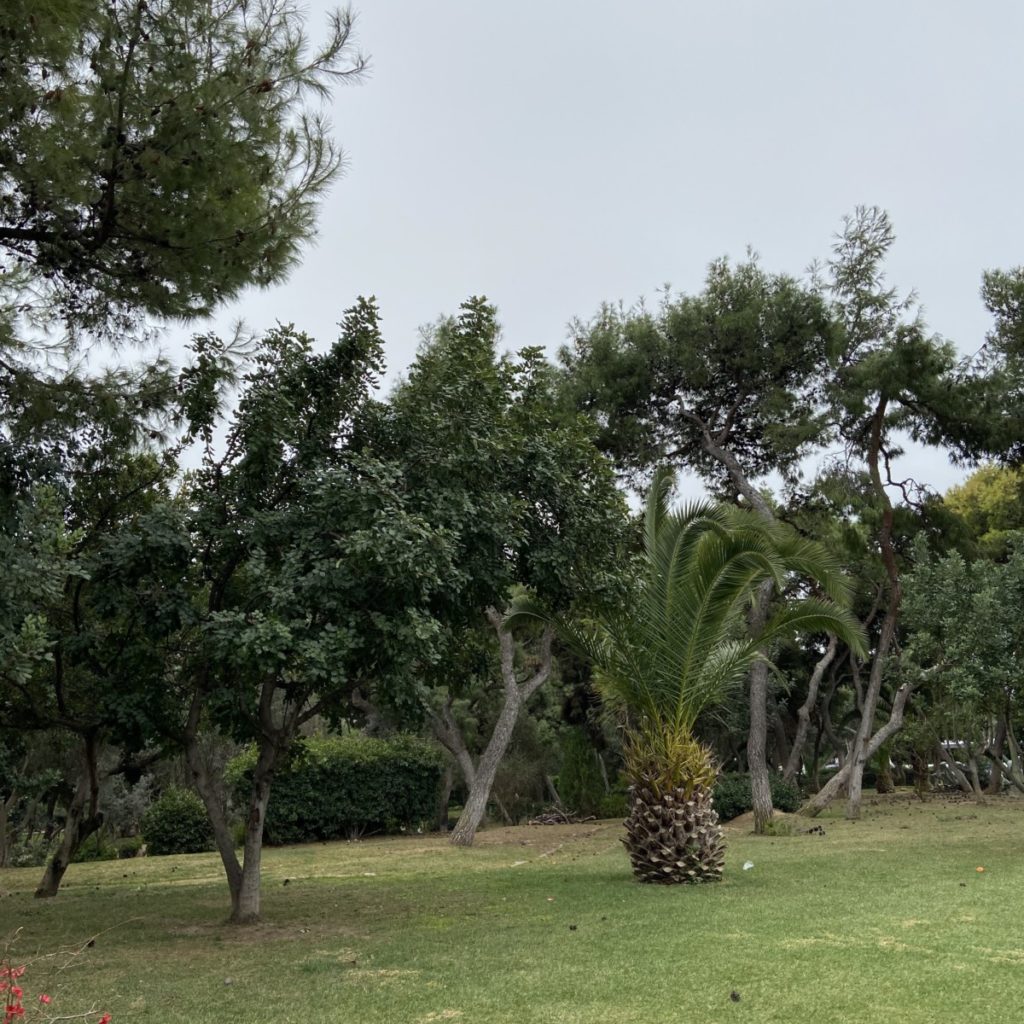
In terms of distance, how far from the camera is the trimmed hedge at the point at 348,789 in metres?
20.1

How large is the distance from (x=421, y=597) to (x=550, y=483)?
2235 millimetres

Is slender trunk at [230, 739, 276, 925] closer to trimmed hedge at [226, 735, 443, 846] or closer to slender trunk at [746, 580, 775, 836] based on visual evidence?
trimmed hedge at [226, 735, 443, 846]

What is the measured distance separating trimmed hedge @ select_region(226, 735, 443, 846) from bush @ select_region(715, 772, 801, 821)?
691 centimetres

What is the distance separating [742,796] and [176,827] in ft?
41.8

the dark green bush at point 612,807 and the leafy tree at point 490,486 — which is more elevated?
the leafy tree at point 490,486

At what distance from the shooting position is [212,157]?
7070 millimetres

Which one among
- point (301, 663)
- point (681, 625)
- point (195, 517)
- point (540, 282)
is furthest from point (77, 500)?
point (540, 282)

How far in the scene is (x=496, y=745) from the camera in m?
19.1

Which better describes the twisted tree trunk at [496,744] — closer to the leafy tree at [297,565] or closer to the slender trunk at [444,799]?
the slender trunk at [444,799]

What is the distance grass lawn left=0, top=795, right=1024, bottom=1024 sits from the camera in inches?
196

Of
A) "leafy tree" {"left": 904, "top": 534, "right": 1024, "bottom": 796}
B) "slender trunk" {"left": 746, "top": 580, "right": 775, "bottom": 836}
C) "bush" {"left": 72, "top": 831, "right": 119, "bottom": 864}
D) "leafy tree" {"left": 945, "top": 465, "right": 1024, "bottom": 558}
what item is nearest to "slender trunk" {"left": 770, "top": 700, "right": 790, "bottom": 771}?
"leafy tree" {"left": 945, "top": 465, "right": 1024, "bottom": 558}

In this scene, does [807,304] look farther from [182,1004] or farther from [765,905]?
[182,1004]

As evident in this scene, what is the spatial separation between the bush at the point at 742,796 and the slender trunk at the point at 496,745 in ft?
18.7

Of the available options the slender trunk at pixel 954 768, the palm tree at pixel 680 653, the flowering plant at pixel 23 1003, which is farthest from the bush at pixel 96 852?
the slender trunk at pixel 954 768
